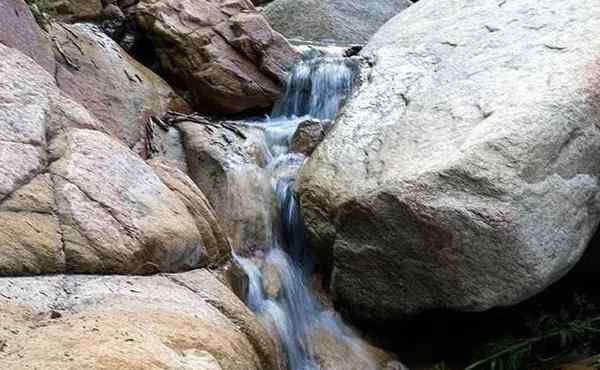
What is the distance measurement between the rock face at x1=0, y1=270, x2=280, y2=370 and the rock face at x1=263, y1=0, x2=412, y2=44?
8079 millimetres

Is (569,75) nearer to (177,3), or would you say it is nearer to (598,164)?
(598,164)

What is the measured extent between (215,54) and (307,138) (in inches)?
73.9

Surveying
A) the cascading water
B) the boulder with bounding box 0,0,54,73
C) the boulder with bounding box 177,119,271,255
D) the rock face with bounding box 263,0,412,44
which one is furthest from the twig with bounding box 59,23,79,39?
the rock face with bounding box 263,0,412,44

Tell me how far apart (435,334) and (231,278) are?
191cm

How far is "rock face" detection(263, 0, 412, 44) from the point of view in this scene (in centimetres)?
1122

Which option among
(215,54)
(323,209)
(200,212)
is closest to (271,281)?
(323,209)

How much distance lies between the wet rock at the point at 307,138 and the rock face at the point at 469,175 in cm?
83

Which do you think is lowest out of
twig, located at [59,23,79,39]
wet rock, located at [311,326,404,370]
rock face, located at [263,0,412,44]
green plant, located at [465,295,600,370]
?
wet rock, located at [311,326,404,370]

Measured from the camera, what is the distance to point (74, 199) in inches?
143

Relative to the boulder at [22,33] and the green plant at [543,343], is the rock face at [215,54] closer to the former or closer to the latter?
the boulder at [22,33]

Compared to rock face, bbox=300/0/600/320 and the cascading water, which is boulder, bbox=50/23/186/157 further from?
rock face, bbox=300/0/600/320

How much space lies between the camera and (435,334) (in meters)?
5.56

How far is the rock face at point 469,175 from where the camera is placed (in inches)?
169

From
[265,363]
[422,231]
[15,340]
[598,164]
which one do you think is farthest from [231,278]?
[598,164]
